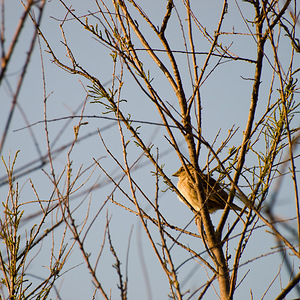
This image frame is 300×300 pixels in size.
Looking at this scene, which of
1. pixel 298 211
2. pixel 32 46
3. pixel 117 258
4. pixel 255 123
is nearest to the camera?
pixel 32 46

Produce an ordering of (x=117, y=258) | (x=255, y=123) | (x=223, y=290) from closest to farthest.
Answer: (x=117, y=258), (x=223, y=290), (x=255, y=123)

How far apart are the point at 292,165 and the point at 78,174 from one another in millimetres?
1770

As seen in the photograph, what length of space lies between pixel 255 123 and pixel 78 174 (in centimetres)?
148

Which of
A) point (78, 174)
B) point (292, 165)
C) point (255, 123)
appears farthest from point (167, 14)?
point (292, 165)

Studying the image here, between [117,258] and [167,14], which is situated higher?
[167,14]

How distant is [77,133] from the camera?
123 inches

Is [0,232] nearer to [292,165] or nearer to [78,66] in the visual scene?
[78,66]

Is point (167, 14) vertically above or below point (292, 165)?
above

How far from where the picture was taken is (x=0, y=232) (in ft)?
11.5

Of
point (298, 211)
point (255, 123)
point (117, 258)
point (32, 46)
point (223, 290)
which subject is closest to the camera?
point (32, 46)

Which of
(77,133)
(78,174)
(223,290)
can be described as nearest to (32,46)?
(77,133)

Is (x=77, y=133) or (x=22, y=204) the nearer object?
(x=77, y=133)

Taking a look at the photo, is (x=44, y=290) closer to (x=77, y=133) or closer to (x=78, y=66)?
(x=77, y=133)

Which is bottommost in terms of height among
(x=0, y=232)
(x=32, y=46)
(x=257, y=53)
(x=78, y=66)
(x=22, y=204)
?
(x=32, y=46)
